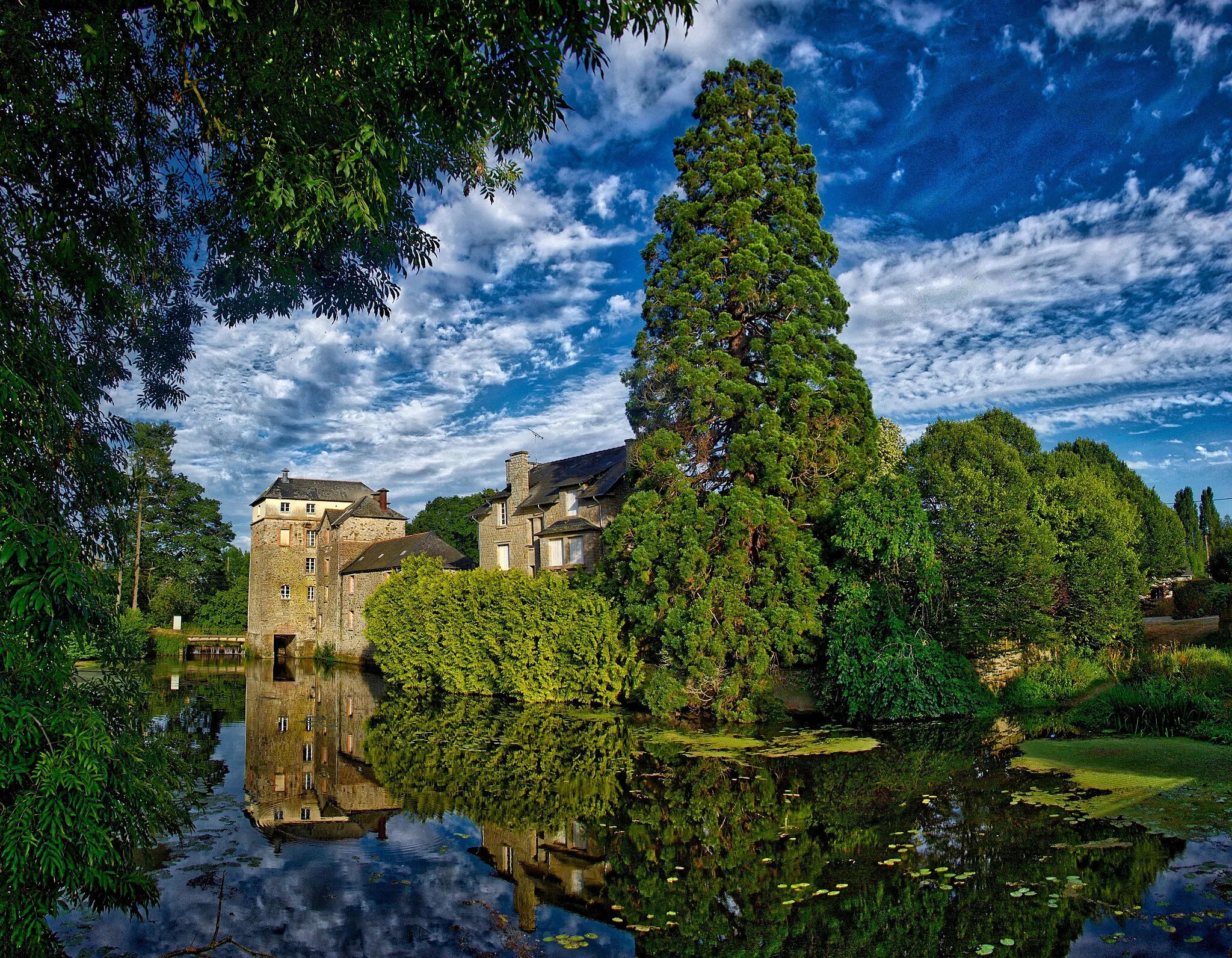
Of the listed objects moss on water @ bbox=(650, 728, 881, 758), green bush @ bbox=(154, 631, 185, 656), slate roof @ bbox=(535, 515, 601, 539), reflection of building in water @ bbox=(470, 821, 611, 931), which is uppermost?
slate roof @ bbox=(535, 515, 601, 539)

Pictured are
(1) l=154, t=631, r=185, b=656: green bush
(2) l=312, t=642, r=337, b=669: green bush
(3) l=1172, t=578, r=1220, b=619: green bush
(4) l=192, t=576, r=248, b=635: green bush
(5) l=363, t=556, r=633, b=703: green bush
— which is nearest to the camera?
(5) l=363, t=556, r=633, b=703: green bush

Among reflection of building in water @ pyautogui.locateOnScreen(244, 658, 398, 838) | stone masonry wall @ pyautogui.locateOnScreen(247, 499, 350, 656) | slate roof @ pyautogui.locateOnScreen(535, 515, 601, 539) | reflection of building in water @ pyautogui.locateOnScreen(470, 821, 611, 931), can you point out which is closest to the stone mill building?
stone masonry wall @ pyautogui.locateOnScreen(247, 499, 350, 656)

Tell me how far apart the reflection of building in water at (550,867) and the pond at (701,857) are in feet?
0.13

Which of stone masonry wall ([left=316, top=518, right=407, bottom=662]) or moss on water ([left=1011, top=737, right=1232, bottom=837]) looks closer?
moss on water ([left=1011, top=737, right=1232, bottom=837])

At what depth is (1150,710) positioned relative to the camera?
13.8 meters

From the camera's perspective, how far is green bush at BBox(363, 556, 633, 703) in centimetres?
2033

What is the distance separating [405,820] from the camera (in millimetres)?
10227

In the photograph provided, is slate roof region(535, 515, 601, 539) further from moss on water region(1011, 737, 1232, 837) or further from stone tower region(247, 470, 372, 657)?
stone tower region(247, 470, 372, 657)

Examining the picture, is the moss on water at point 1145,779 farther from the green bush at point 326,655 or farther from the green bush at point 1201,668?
the green bush at point 326,655

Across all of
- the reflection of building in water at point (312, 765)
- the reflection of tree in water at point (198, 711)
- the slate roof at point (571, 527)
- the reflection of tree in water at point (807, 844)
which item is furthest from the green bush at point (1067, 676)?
the reflection of tree in water at point (198, 711)

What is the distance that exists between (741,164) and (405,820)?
17.0 meters

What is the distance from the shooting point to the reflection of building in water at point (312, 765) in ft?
34.2

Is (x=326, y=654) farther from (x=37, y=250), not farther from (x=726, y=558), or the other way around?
(x=37, y=250)

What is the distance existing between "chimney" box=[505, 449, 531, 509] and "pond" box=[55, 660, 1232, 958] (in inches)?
657
